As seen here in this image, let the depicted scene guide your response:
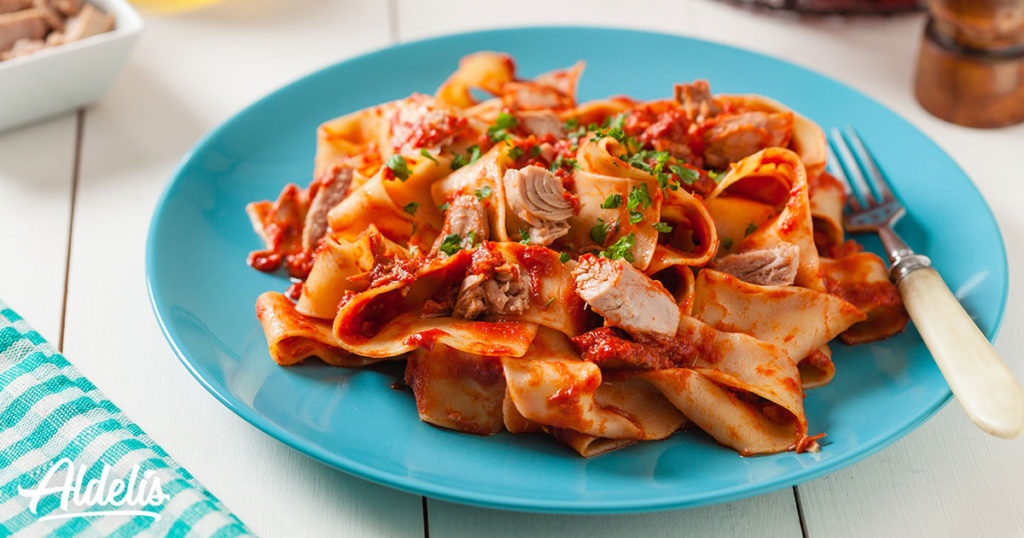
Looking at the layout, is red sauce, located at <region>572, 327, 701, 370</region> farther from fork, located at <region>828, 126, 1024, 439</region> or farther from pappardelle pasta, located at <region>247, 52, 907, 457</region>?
fork, located at <region>828, 126, 1024, 439</region>

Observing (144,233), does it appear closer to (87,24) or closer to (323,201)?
(323,201)

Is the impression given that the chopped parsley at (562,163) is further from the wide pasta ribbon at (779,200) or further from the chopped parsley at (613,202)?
the wide pasta ribbon at (779,200)

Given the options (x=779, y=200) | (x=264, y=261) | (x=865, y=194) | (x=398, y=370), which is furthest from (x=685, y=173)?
(x=264, y=261)

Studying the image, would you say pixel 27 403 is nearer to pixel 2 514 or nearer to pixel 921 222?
pixel 2 514

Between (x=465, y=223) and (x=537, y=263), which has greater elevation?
(x=465, y=223)

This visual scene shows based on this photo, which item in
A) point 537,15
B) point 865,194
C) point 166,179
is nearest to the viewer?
point 865,194

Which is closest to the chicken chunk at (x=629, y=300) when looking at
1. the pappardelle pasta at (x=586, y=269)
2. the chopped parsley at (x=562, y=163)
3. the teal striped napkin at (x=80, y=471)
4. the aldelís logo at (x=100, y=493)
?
the pappardelle pasta at (x=586, y=269)

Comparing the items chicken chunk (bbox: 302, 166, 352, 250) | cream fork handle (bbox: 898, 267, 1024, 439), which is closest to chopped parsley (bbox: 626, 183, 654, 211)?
cream fork handle (bbox: 898, 267, 1024, 439)
